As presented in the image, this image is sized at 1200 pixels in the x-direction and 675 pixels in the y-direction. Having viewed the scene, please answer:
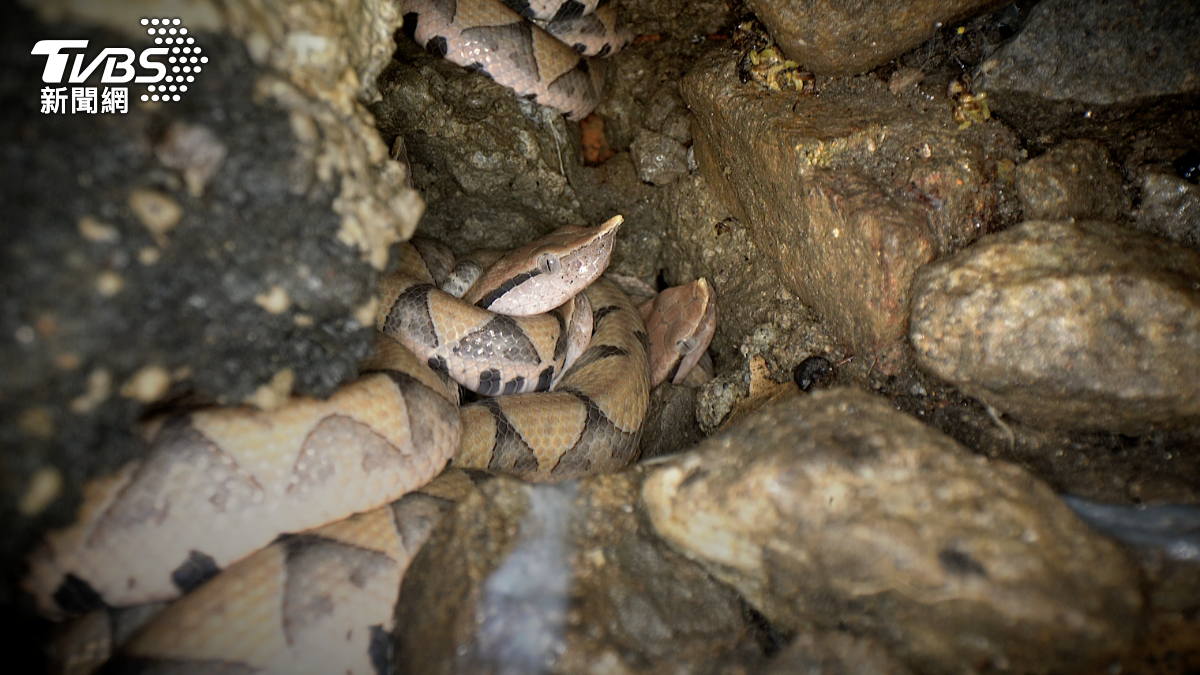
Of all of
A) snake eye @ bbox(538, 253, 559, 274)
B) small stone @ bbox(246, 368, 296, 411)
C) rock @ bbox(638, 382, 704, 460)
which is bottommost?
rock @ bbox(638, 382, 704, 460)

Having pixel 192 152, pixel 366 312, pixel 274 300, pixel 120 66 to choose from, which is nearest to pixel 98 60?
pixel 120 66

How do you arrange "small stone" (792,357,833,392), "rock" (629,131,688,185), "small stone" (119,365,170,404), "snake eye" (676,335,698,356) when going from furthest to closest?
1. "rock" (629,131,688,185)
2. "snake eye" (676,335,698,356)
3. "small stone" (792,357,833,392)
4. "small stone" (119,365,170,404)

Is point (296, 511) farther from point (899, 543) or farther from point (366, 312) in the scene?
point (899, 543)

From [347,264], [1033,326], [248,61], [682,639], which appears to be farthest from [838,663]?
[248,61]

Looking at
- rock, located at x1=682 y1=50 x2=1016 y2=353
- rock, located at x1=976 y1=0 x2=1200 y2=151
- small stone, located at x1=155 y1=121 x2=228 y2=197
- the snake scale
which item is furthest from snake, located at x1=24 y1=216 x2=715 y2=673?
rock, located at x1=976 y1=0 x2=1200 y2=151

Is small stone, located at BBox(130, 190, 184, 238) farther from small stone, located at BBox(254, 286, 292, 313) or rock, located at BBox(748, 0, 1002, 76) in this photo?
rock, located at BBox(748, 0, 1002, 76)

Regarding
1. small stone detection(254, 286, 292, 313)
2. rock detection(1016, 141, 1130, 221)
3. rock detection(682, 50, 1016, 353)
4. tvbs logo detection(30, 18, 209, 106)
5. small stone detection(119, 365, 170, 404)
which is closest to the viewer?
tvbs logo detection(30, 18, 209, 106)
